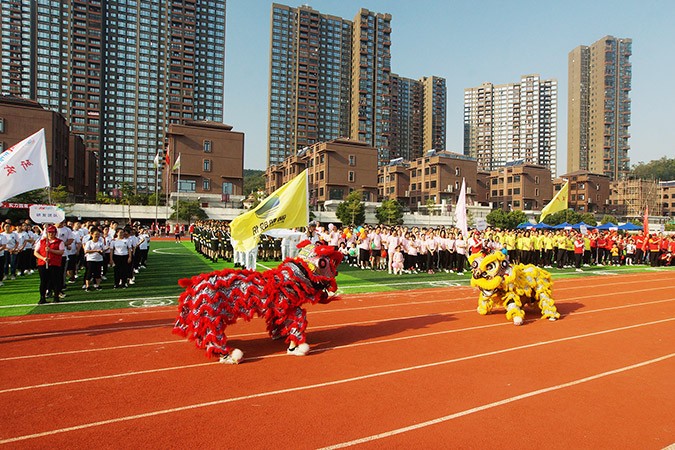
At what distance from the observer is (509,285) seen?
361 inches

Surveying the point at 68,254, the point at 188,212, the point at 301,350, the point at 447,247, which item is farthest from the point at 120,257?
the point at 188,212

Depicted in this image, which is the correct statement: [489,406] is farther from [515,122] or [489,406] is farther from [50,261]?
[515,122]

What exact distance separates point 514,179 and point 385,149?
3588 centimetres

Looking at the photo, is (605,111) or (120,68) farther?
(605,111)

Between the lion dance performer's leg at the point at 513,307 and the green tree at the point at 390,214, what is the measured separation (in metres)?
48.8

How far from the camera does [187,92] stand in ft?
319

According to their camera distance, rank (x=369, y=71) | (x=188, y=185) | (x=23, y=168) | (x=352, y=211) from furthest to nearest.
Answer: (x=369, y=71), (x=188, y=185), (x=352, y=211), (x=23, y=168)

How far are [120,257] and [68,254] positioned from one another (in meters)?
1.28

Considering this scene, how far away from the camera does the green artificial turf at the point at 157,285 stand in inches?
398

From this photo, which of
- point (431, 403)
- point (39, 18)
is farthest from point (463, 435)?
point (39, 18)

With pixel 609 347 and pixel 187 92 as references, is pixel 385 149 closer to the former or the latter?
pixel 187 92

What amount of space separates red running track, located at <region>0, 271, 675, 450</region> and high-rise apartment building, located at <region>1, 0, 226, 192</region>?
3785 inches

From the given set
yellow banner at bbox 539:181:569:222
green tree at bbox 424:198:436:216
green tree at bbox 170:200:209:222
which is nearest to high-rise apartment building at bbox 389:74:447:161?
green tree at bbox 424:198:436:216

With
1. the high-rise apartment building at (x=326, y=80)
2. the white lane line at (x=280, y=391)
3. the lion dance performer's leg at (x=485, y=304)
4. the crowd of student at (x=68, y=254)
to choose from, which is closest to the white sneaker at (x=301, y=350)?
the white lane line at (x=280, y=391)
